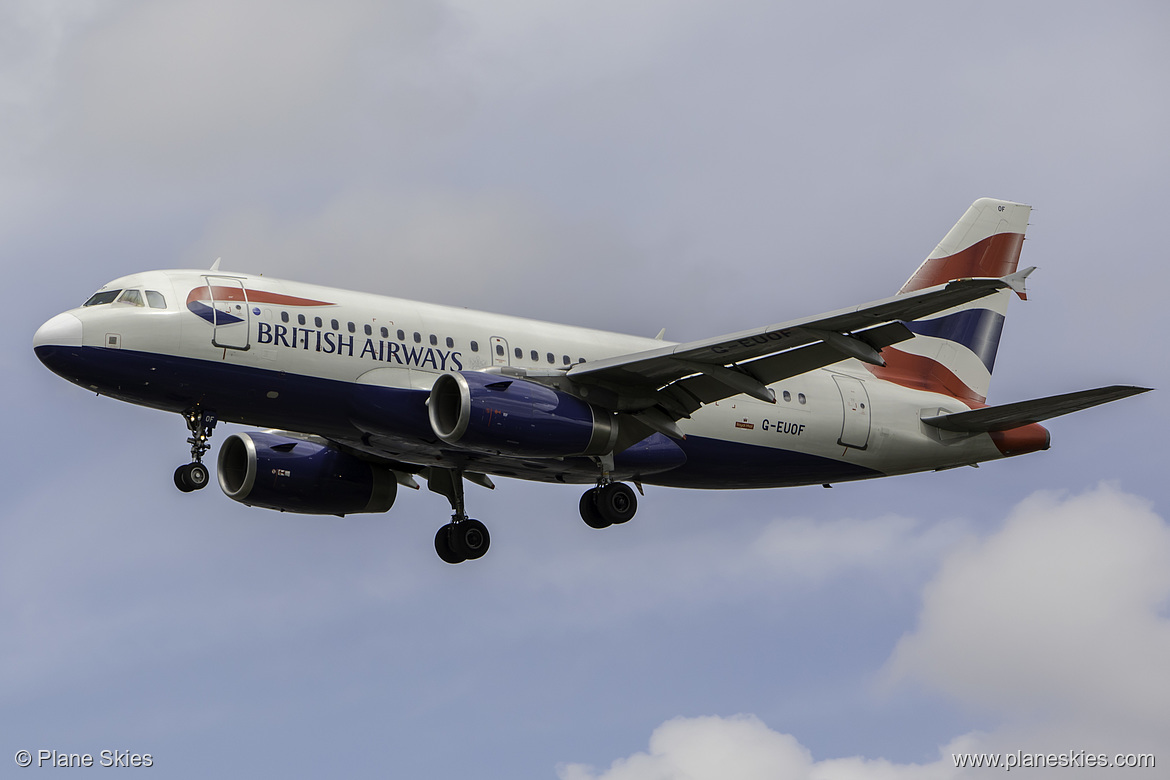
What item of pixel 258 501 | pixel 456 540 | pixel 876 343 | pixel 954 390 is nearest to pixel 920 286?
pixel 954 390

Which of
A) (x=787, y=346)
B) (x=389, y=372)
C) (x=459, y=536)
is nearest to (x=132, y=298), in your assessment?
(x=389, y=372)

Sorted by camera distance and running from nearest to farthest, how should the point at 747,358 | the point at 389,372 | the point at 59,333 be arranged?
the point at 59,333, the point at 747,358, the point at 389,372

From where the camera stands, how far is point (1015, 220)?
41.3 meters

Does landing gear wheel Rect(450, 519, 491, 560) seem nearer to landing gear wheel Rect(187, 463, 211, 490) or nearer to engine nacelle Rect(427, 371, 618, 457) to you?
engine nacelle Rect(427, 371, 618, 457)

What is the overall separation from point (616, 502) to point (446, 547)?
5078mm

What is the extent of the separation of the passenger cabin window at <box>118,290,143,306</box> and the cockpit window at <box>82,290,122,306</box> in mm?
226

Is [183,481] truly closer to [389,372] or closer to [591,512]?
[389,372]

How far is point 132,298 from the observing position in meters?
29.9

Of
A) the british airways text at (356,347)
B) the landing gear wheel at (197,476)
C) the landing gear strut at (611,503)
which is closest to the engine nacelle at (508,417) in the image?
the british airways text at (356,347)

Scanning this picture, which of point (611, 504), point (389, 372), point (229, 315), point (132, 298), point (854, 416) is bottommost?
point (611, 504)

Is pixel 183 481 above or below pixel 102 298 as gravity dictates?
below

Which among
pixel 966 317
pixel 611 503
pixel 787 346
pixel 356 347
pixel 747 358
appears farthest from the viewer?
pixel 966 317

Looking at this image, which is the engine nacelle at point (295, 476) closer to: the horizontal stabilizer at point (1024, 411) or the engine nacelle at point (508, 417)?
the engine nacelle at point (508, 417)

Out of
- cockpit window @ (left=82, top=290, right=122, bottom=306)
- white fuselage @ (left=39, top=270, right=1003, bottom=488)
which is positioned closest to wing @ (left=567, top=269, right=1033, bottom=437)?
white fuselage @ (left=39, top=270, right=1003, bottom=488)
